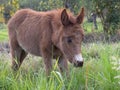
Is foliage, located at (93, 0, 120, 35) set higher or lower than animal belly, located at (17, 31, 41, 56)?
lower

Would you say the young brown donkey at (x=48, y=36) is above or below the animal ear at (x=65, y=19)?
below

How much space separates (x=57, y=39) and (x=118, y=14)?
11199 millimetres

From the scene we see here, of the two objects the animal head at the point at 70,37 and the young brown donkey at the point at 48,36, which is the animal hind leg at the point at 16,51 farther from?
the animal head at the point at 70,37

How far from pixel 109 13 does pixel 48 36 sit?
35.5 ft

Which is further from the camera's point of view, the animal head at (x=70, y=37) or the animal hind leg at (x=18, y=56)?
the animal hind leg at (x=18, y=56)

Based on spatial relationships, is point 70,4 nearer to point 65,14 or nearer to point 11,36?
point 11,36

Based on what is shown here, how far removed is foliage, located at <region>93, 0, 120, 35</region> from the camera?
16.5 meters

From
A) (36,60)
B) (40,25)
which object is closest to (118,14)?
(36,60)

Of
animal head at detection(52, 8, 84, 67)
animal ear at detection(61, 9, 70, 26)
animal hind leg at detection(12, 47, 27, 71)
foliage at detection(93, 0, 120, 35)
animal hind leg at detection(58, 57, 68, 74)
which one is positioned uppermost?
animal ear at detection(61, 9, 70, 26)

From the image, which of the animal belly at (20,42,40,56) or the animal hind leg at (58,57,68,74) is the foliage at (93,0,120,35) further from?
the animal hind leg at (58,57,68,74)

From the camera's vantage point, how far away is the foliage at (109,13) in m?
16.5

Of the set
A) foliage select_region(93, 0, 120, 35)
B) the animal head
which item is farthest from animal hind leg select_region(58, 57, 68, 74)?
foliage select_region(93, 0, 120, 35)

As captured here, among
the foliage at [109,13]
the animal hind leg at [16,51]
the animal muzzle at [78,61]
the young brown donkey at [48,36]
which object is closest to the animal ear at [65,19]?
the young brown donkey at [48,36]

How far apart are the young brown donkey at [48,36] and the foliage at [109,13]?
9.35m
